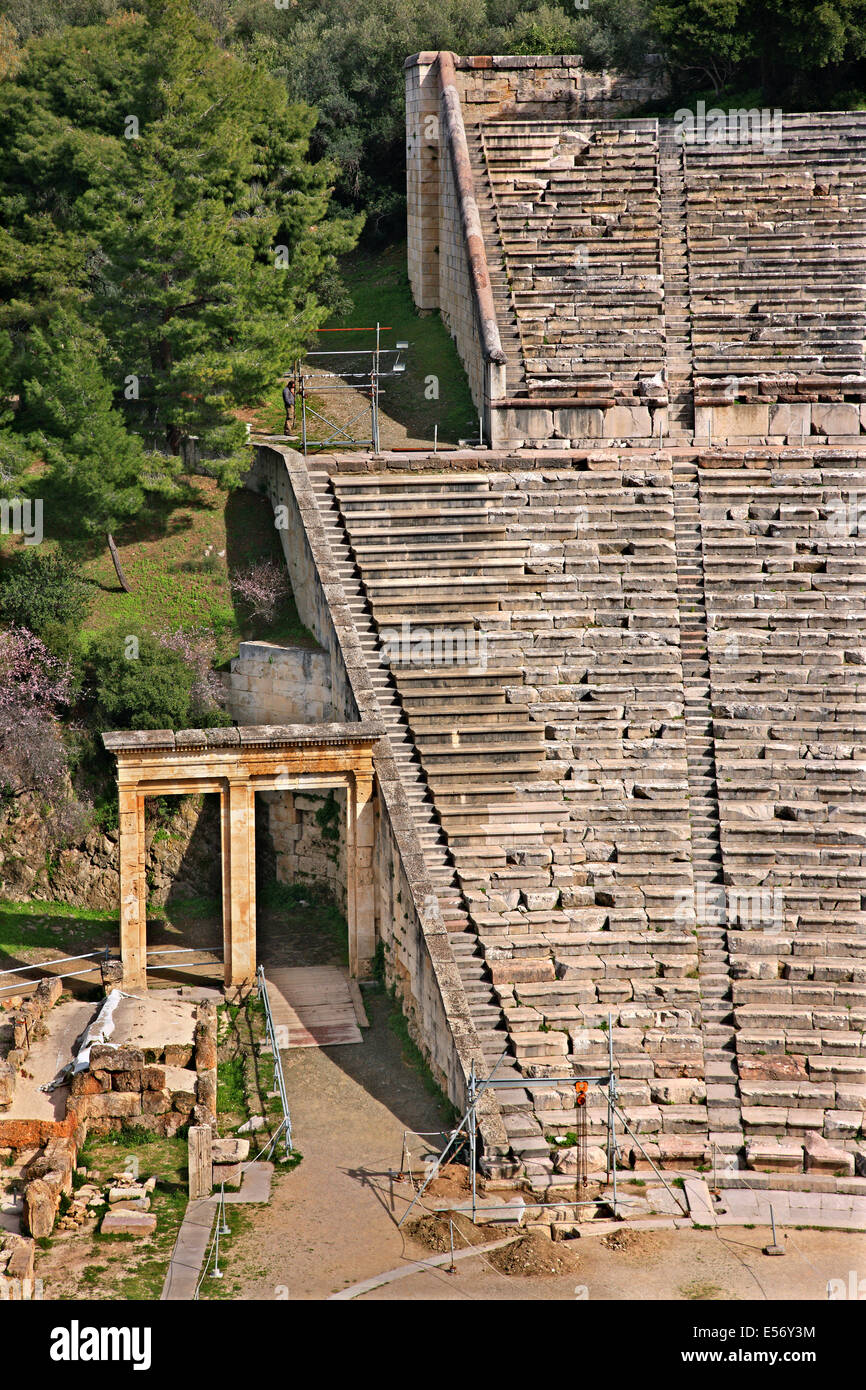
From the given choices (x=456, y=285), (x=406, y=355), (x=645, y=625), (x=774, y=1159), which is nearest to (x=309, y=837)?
(x=645, y=625)

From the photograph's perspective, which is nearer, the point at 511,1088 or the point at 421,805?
the point at 511,1088

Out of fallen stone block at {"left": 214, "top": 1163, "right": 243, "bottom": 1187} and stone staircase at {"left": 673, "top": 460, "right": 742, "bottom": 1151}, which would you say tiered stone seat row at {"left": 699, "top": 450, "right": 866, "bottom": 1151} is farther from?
fallen stone block at {"left": 214, "top": 1163, "right": 243, "bottom": 1187}

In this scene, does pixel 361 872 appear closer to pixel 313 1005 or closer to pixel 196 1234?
pixel 313 1005

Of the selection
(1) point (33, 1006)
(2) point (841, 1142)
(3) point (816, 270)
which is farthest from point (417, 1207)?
(3) point (816, 270)

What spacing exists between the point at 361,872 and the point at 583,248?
15075 mm

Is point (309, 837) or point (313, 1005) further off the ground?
point (309, 837)

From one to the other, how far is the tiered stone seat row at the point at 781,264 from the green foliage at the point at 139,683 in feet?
32.4

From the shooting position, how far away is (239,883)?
24.7m

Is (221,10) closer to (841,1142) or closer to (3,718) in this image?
(3,718)

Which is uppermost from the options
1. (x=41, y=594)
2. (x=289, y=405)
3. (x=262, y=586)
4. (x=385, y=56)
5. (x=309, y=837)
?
(x=385, y=56)

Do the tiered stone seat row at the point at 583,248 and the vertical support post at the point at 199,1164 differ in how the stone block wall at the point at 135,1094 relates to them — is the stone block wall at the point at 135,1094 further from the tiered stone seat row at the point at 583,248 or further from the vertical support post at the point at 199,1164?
the tiered stone seat row at the point at 583,248

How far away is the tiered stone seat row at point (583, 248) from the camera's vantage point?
32.4 meters

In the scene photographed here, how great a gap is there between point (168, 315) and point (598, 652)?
1056cm

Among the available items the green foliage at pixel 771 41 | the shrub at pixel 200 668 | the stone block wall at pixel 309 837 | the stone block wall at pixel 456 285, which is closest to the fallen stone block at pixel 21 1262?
the stone block wall at pixel 309 837
